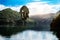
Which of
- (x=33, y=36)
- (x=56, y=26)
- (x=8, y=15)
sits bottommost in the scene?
(x=33, y=36)

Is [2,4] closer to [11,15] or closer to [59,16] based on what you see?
[11,15]

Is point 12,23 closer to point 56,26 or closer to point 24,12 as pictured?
point 24,12

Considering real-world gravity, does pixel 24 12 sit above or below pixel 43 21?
above

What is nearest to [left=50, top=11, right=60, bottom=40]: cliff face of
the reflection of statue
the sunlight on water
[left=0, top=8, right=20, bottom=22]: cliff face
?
the sunlight on water

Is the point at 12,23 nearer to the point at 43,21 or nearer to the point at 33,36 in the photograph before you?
the point at 33,36

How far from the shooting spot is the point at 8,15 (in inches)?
144

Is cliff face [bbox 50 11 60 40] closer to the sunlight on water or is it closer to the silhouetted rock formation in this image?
the silhouetted rock formation

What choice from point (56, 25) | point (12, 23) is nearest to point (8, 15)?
point (12, 23)

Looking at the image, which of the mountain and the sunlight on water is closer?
the sunlight on water

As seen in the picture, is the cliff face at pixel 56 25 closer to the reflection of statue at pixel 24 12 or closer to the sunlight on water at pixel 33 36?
the sunlight on water at pixel 33 36

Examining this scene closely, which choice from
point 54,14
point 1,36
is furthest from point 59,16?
point 1,36

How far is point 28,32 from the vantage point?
11.9ft

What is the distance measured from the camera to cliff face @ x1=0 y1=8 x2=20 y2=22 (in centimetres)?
365

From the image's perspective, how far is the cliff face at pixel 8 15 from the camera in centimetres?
365
